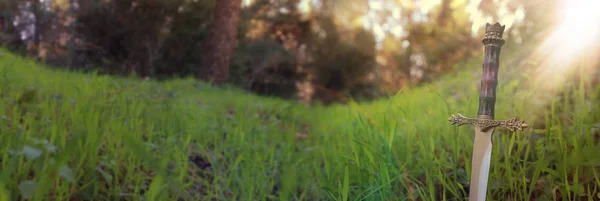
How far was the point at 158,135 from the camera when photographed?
3217 millimetres

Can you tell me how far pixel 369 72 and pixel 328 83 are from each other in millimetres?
1209

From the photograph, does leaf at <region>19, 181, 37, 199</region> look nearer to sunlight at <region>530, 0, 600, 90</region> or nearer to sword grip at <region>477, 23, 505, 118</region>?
sword grip at <region>477, 23, 505, 118</region>

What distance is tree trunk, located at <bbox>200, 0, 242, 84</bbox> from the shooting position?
894 centimetres

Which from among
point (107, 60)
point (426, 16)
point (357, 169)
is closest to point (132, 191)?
point (357, 169)

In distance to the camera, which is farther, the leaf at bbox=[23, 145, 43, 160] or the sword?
the leaf at bbox=[23, 145, 43, 160]

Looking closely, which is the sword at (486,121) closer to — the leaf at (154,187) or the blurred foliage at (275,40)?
the leaf at (154,187)

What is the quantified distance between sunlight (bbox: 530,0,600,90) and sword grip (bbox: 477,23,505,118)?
5.15ft

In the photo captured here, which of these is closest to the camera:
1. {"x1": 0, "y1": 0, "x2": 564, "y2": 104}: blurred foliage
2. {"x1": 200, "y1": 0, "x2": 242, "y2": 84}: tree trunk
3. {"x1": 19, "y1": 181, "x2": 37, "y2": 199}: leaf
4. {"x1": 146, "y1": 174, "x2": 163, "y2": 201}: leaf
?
{"x1": 19, "y1": 181, "x2": 37, "y2": 199}: leaf

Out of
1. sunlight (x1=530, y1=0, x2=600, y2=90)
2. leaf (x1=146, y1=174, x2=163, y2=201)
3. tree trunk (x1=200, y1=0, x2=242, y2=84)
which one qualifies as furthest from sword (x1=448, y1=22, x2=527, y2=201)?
tree trunk (x1=200, y1=0, x2=242, y2=84)

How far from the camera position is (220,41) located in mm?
9055

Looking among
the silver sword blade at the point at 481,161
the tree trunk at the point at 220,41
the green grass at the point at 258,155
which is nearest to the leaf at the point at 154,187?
the green grass at the point at 258,155

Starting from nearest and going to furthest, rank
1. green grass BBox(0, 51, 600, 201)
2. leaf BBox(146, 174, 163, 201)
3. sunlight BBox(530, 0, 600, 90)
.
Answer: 1. leaf BBox(146, 174, 163, 201)
2. green grass BBox(0, 51, 600, 201)
3. sunlight BBox(530, 0, 600, 90)

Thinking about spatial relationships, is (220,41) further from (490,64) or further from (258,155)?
(490,64)

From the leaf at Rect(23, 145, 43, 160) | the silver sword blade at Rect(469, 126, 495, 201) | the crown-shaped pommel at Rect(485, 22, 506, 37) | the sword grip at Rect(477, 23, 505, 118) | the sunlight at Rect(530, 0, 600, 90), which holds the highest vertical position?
the sunlight at Rect(530, 0, 600, 90)
